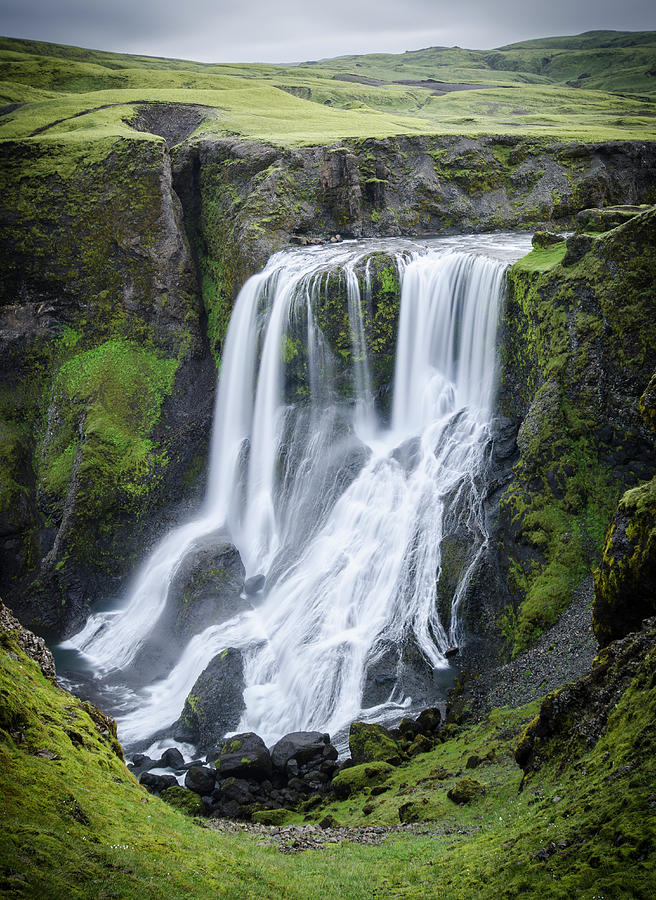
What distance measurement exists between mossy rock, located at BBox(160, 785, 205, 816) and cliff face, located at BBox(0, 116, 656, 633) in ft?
56.9

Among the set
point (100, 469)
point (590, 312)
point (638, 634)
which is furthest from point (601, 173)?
point (638, 634)

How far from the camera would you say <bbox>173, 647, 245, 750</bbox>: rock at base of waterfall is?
20.7 m

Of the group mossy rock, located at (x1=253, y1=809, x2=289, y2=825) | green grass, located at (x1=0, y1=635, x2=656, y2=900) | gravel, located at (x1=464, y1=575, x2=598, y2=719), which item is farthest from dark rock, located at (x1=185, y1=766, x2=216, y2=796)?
gravel, located at (x1=464, y1=575, x2=598, y2=719)

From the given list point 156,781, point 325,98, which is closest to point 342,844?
point 156,781

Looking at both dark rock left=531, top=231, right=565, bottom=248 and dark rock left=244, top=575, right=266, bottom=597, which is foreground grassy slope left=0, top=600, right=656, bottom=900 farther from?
dark rock left=531, top=231, right=565, bottom=248

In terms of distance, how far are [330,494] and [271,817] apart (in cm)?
1441

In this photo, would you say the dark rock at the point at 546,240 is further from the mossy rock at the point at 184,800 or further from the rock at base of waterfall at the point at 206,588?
the mossy rock at the point at 184,800

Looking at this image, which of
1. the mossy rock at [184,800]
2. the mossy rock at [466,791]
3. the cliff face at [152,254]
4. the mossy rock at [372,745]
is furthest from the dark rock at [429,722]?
the cliff face at [152,254]

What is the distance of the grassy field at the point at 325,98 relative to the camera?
46625 millimetres

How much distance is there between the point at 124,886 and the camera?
24.4 ft

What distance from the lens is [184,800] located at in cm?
1619

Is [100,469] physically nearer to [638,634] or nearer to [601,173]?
[638,634]

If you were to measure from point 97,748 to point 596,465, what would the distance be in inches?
639

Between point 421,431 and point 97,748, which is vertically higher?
point 421,431
